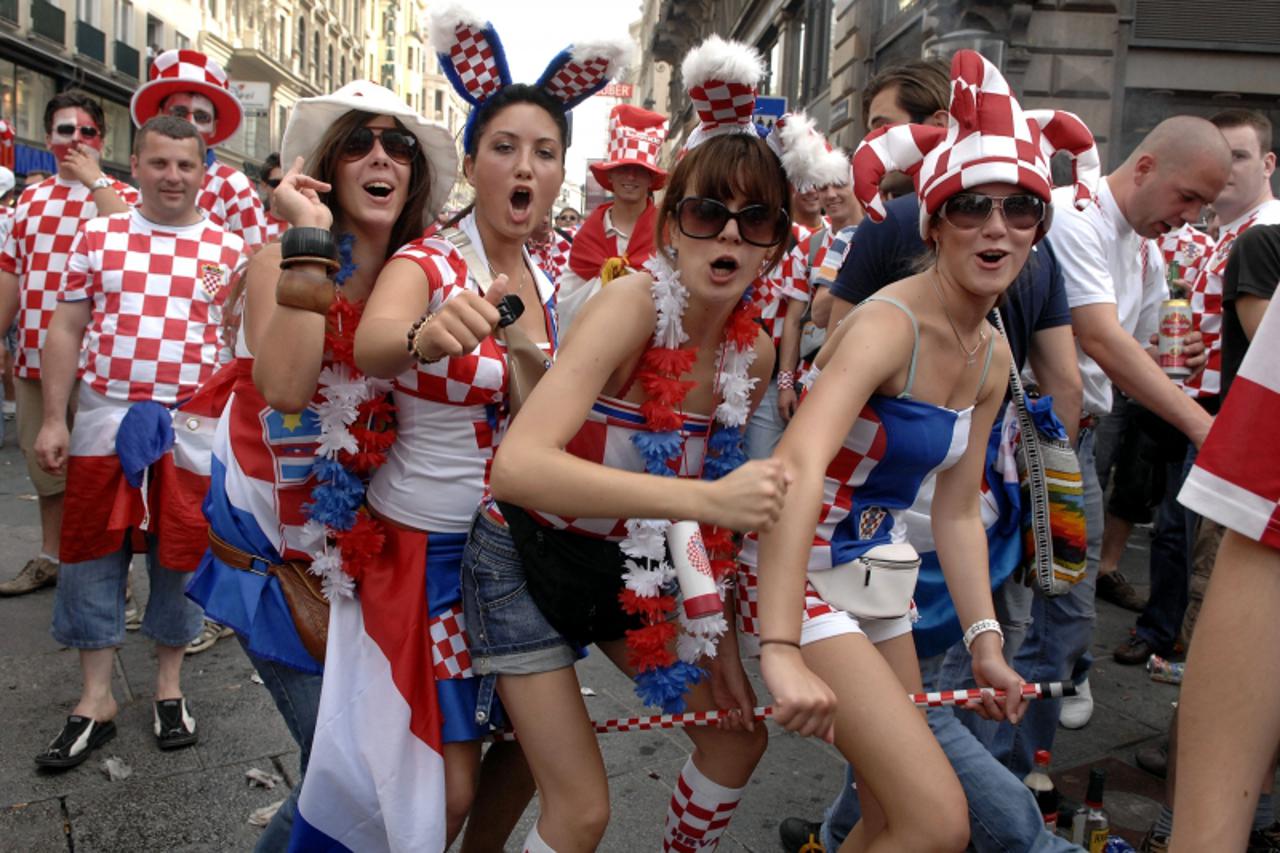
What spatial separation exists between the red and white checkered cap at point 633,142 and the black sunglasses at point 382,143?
3.62 m

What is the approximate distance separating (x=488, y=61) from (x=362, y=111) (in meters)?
0.33

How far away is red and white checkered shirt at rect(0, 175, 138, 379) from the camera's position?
5.10m

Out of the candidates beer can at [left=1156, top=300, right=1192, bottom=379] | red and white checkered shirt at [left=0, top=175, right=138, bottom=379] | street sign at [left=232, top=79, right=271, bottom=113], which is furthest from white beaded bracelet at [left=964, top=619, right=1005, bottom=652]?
street sign at [left=232, top=79, right=271, bottom=113]

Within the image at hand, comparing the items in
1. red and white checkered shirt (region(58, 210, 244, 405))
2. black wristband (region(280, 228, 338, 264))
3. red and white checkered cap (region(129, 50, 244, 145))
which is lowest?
red and white checkered shirt (region(58, 210, 244, 405))

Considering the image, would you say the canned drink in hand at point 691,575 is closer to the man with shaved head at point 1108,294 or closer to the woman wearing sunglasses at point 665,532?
the woman wearing sunglasses at point 665,532

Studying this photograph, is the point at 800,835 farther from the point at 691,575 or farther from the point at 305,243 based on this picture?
the point at 305,243

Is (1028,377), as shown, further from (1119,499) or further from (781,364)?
(1119,499)

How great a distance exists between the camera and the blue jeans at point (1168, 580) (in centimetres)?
498

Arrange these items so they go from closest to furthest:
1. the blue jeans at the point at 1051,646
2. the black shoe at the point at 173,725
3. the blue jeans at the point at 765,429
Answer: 1. the blue jeans at the point at 1051,646
2. the black shoe at the point at 173,725
3. the blue jeans at the point at 765,429

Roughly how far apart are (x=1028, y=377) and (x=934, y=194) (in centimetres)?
128

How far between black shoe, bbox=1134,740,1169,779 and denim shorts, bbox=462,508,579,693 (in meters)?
2.61

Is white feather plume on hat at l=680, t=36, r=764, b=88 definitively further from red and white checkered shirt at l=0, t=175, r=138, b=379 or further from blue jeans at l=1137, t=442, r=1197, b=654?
red and white checkered shirt at l=0, t=175, r=138, b=379

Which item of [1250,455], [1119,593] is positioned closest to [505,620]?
[1250,455]

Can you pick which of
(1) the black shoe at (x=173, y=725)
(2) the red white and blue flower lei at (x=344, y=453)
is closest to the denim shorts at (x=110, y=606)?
(1) the black shoe at (x=173, y=725)
